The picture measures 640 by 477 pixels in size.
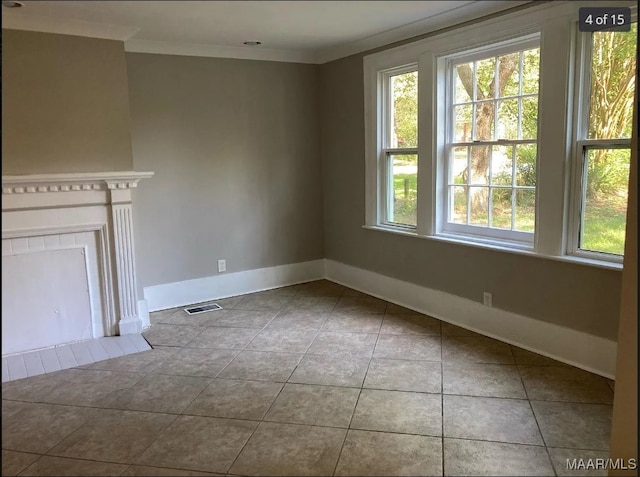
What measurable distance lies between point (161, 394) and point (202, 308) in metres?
1.63

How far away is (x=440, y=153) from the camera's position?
13.4 feet

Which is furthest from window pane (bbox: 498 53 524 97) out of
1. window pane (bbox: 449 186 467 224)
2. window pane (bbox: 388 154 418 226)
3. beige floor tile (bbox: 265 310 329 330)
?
beige floor tile (bbox: 265 310 329 330)

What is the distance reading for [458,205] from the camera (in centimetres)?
409

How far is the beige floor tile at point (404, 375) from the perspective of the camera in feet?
9.96

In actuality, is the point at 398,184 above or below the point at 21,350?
above

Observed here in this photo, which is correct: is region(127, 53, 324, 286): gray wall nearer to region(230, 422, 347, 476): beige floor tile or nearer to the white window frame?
the white window frame

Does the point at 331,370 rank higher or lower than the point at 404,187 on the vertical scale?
lower

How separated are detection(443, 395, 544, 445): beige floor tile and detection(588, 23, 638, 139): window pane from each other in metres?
1.68

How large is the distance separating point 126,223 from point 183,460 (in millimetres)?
2144

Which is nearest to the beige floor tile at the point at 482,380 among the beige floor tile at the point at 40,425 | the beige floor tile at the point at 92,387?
the beige floor tile at the point at 92,387

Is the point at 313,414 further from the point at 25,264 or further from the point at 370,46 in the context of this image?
the point at 370,46

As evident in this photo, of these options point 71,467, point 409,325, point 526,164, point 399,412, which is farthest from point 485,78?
point 71,467

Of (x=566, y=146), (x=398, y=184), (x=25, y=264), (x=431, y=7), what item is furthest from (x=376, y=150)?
(x=25, y=264)

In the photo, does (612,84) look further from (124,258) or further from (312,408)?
(124,258)
